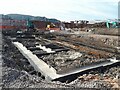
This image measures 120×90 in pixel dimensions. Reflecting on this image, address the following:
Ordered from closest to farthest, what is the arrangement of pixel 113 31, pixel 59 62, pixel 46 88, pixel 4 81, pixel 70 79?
1. pixel 46 88
2. pixel 4 81
3. pixel 70 79
4. pixel 59 62
5. pixel 113 31

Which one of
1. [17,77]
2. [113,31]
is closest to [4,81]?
[17,77]

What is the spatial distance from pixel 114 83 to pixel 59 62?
4.63m

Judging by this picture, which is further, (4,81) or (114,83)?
(114,83)

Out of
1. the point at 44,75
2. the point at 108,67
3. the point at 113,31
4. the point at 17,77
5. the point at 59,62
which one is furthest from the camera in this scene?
the point at 113,31

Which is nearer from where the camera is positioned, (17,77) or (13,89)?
(13,89)

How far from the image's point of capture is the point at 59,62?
11.6 meters

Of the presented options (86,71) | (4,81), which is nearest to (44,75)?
(86,71)

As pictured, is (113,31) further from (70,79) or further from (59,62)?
(70,79)

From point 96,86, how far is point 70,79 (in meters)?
1.93

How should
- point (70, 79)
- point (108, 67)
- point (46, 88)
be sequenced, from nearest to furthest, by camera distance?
point (46, 88)
point (70, 79)
point (108, 67)

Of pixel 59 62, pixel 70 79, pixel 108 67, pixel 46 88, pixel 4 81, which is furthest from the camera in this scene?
pixel 59 62

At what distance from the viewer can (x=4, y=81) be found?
6812 millimetres

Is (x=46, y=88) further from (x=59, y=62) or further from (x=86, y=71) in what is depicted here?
(x=59, y=62)

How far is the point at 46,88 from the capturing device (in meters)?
6.21
